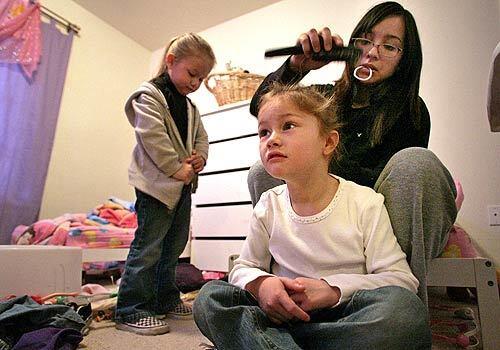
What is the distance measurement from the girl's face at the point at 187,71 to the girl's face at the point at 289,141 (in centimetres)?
57

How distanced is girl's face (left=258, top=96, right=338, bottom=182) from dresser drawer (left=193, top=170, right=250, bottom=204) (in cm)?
111

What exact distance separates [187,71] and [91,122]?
4.93ft

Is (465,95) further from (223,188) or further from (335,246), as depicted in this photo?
(335,246)

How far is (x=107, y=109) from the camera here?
8.42 feet

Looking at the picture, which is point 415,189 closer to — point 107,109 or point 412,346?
point 412,346

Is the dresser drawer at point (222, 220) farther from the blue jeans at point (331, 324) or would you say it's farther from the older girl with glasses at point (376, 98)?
the blue jeans at point (331, 324)

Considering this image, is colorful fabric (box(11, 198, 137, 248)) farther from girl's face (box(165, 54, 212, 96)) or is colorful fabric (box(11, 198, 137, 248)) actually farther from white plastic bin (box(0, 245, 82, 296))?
girl's face (box(165, 54, 212, 96))

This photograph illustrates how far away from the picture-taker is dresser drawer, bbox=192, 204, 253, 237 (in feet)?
5.96

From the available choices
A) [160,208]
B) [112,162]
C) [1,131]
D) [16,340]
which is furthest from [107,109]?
[16,340]

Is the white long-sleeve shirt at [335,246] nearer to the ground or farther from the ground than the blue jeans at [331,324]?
farther from the ground

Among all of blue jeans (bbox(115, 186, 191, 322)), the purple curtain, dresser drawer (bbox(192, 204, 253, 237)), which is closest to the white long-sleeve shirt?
blue jeans (bbox(115, 186, 191, 322))

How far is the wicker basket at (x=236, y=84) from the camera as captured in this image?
1.89 m

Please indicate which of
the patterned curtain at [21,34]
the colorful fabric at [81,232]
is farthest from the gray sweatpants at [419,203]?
the patterned curtain at [21,34]

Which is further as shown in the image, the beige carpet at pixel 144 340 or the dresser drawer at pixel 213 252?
the dresser drawer at pixel 213 252
